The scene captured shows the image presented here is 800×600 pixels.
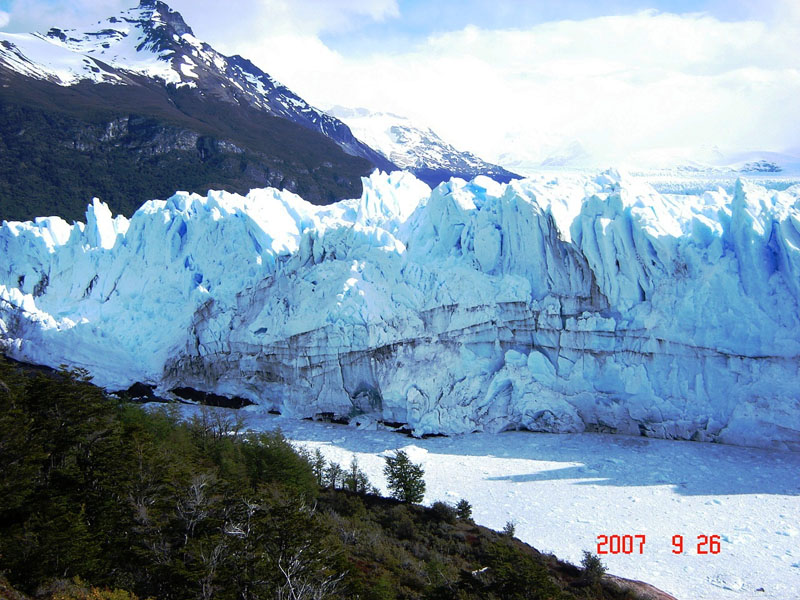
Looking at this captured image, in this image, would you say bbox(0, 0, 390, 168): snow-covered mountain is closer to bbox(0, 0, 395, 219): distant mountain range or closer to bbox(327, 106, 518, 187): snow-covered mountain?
bbox(0, 0, 395, 219): distant mountain range

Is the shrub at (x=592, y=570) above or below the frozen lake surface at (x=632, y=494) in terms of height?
below

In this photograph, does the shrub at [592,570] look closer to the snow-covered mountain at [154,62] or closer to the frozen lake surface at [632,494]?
the frozen lake surface at [632,494]

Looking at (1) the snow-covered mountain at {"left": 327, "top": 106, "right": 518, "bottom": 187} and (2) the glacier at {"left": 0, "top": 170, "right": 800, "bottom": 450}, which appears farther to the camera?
(1) the snow-covered mountain at {"left": 327, "top": 106, "right": 518, "bottom": 187}

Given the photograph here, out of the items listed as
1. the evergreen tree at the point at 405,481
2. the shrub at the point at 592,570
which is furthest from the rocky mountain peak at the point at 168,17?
the shrub at the point at 592,570

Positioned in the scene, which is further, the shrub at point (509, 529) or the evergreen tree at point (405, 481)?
the evergreen tree at point (405, 481)

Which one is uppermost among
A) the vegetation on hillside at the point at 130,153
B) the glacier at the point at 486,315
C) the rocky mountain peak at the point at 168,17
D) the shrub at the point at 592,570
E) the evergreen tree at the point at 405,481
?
the rocky mountain peak at the point at 168,17

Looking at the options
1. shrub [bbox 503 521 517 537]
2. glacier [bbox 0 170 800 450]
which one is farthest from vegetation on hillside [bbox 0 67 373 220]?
shrub [bbox 503 521 517 537]

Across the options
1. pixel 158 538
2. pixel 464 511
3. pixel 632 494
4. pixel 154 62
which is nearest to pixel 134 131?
pixel 154 62
